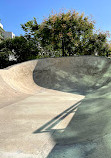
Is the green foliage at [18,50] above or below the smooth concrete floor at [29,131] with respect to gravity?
above

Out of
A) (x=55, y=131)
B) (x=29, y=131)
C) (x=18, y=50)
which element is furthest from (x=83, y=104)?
(x=18, y=50)

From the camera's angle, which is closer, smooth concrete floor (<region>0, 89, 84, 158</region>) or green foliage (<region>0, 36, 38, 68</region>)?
smooth concrete floor (<region>0, 89, 84, 158</region>)

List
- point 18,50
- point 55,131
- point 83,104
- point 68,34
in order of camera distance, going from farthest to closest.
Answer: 1. point 18,50
2. point 68,34
3. point 83,104
4. point 55,131

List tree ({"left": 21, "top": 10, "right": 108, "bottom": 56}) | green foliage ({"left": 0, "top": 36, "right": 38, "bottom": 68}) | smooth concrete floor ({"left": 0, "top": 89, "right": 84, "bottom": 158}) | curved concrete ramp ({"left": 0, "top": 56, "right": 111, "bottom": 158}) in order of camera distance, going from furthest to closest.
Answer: green foliage ({"left": 0, "top": 36, "right": 38, "bottom": 68}) → tree ({"left": 21, "top": 10, "right": 108, "bottom": 56}) → smooth concrete floor ({"left": 0, "top": 89, "right": 84, "bottom": 158}) → curved concrete ramp ({"left": 0, "top": 56, "right": 111, "bottom": 158})

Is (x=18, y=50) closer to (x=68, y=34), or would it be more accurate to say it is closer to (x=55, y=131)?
(x=68, y=34)

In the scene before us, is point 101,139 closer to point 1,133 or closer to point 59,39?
point 1,133

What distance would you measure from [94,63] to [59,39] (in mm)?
14329

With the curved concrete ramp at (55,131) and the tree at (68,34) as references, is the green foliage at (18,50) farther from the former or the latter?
the curved concrete ramp at (55,131)

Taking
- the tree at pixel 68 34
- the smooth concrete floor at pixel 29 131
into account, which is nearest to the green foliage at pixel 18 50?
the tree at pixel 68 34

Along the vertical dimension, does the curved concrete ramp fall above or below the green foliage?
below

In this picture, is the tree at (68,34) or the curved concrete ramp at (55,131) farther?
the tree at (68,34)

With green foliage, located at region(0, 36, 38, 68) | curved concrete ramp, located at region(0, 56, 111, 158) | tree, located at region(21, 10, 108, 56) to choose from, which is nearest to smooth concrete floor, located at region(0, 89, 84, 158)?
curved concrete ramp, located at region(0, 56, 111, 158)

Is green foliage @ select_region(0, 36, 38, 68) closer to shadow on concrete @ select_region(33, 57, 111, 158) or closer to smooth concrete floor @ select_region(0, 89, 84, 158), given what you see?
shadow on concrete @ select_region(33, 57, 111, 158)

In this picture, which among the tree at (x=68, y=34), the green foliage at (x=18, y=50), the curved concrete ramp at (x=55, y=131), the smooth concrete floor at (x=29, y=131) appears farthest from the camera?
the green foliage at (x=18, y=50)
